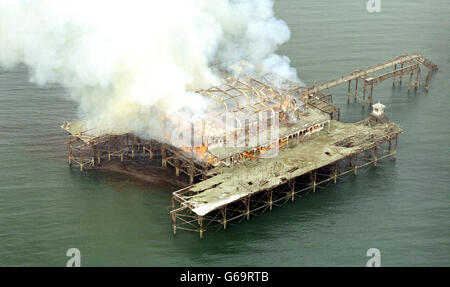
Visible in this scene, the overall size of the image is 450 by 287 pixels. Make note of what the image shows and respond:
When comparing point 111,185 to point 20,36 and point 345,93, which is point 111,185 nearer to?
point 20,36

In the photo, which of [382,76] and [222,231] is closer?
[222,231]

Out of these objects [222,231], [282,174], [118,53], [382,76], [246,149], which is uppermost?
[118,53]

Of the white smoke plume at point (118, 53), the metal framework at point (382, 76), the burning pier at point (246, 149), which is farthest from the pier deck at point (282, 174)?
the metal framework at point (382, 76)

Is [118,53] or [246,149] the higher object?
[118,53]

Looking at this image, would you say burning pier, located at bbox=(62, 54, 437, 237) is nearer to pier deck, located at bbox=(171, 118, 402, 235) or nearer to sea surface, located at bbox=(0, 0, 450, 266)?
pier deck, located at bbox=(171, 118, 402, 235)

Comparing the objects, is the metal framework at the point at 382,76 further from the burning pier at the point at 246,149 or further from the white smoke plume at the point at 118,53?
the white smoke plume at the point at 118,53

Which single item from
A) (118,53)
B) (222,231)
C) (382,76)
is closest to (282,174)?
(222,231)

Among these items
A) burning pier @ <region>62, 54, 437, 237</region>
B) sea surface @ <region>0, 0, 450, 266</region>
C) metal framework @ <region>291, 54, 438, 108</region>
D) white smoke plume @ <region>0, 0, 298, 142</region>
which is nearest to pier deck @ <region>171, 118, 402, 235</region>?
burning pier @ <region>62, 54, 437, 237</region>

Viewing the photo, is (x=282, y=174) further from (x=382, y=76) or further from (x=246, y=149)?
(x=382, y=76)
